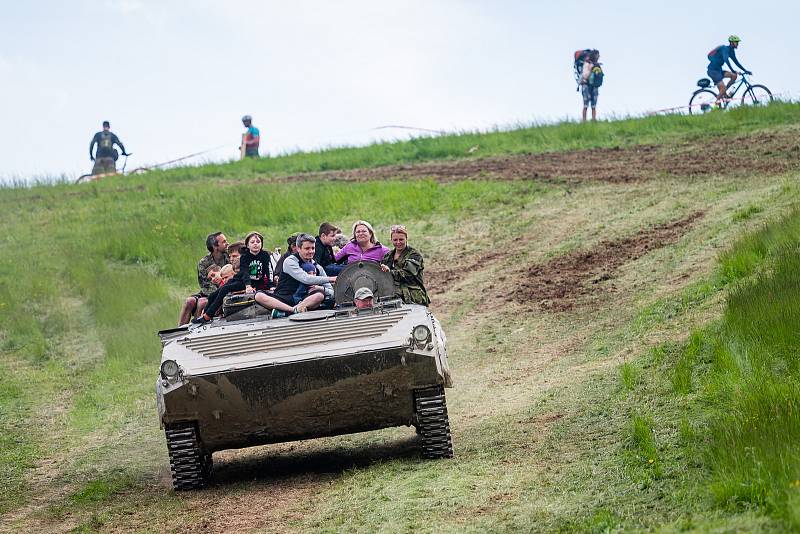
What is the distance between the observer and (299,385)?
9234 millimetres

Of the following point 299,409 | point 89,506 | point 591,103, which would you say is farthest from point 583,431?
point 591,103

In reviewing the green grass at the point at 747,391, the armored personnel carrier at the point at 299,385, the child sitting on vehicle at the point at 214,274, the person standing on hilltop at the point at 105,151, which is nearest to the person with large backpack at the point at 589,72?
the person standing on hilltop at the point at 105,151

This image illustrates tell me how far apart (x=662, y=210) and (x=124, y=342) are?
28.6 ft

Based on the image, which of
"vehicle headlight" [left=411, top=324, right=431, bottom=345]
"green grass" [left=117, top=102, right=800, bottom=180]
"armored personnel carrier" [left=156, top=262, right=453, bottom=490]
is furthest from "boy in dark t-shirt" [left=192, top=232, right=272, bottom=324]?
"green grass" [left=117, top=102, right=800, bottom=180]

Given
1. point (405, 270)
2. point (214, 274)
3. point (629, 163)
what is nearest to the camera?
point (405, 270)

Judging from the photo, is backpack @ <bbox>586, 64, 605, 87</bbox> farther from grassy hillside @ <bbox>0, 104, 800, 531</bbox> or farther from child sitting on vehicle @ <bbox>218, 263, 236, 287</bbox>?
child sitting on vehicle @ <bbox>218, 263, 236, 287</bbox>

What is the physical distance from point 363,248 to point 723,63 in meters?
17.3

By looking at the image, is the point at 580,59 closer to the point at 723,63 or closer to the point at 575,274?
the point at 723,63

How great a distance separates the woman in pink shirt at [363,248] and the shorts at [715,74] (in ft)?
56.2

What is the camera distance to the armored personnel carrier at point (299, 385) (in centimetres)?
921

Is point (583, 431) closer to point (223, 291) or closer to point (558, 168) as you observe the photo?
point (223, 291)

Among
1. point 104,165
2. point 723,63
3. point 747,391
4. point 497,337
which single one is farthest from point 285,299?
point 104,165

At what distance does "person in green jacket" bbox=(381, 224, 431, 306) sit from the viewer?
38.0 feet

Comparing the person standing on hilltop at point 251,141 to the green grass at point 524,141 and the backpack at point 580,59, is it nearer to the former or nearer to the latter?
the green grass at point 524,141
